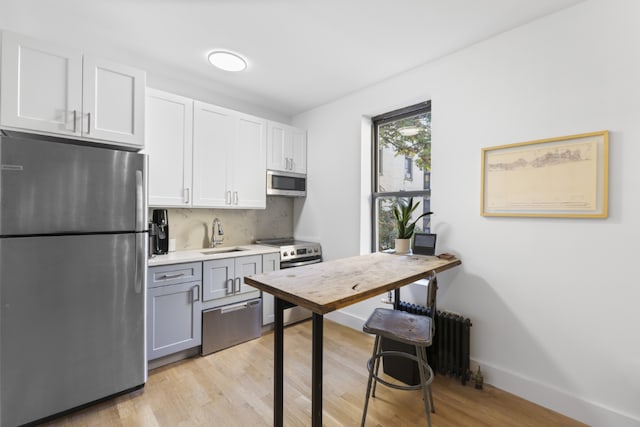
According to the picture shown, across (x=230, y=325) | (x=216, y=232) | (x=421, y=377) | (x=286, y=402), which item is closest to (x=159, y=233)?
(x=216, y=232)

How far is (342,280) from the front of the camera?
1502 mm

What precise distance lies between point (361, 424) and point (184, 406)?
3.82ft

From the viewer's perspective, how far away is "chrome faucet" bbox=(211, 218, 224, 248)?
3.08 meters

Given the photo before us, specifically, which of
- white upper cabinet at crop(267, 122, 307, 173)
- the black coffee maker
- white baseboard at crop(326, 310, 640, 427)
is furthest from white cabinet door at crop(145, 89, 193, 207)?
white baseboard at crop(326, 310, 640, 427)

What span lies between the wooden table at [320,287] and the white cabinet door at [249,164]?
154cm

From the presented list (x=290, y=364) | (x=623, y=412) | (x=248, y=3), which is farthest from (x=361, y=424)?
(x=248, y=3)

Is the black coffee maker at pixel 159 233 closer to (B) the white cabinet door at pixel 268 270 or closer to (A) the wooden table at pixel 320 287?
(B) the white cabinet door at pixel 268 270

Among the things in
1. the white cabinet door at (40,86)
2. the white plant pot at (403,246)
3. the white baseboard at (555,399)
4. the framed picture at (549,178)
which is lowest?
the white baseboard at (555,399)

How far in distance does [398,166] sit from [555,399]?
2.19 metres

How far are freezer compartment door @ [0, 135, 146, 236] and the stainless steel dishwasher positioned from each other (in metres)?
1.09

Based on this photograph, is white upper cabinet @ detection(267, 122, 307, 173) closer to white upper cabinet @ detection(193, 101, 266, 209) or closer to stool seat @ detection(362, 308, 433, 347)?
white upper cabinet @ detection(193, 101, 266, 209)

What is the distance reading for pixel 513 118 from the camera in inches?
78.3

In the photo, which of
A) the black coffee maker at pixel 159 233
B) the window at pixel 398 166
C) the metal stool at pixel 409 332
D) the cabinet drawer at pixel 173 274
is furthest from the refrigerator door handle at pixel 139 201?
the window at pixel 398 166

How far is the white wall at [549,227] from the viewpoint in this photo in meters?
→ 1.60
